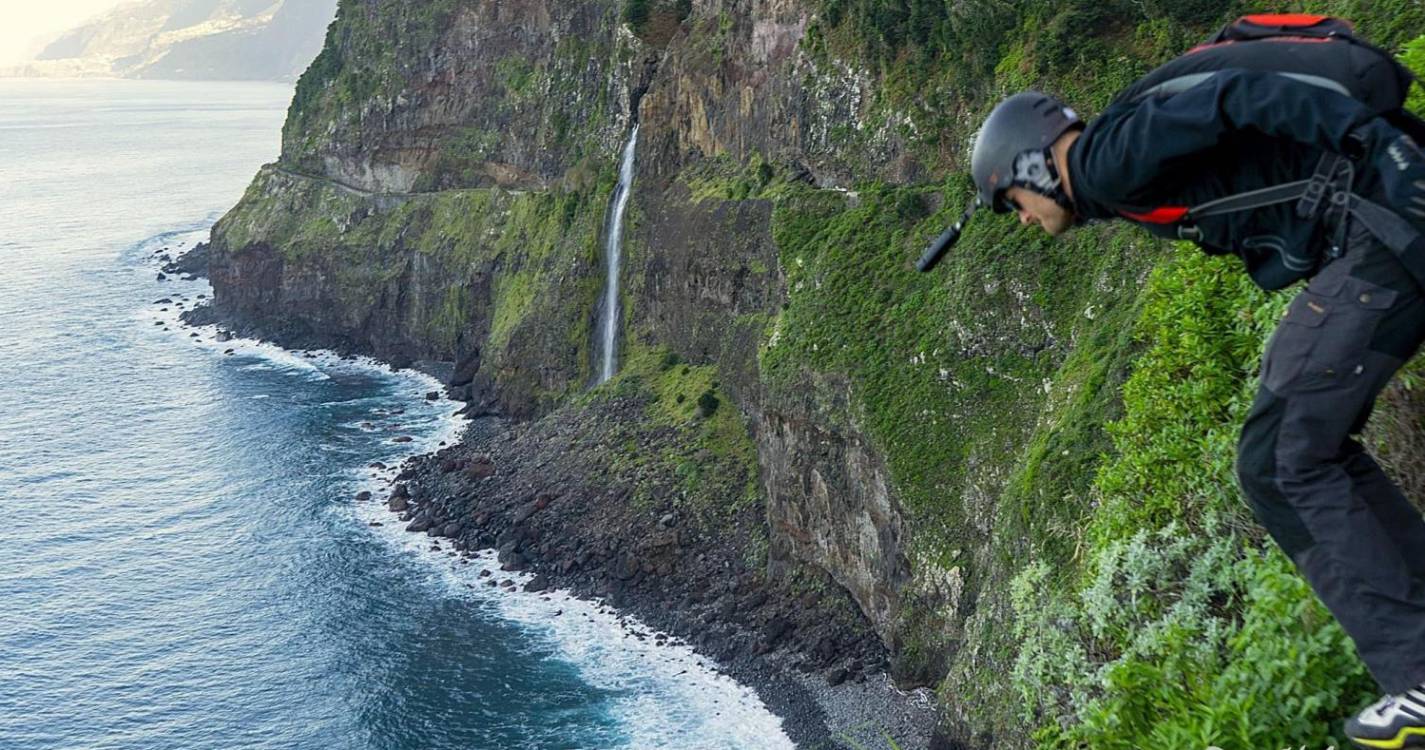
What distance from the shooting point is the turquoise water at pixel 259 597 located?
4691cm

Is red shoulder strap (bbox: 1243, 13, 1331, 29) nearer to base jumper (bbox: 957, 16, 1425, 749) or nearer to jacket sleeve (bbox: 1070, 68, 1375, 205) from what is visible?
base jumper (bbox: 957, 16, 1425, 749)

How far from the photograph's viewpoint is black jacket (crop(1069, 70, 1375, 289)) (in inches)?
223

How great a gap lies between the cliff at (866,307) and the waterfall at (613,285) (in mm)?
1083

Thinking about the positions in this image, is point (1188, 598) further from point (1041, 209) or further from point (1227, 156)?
point (1227, 156)

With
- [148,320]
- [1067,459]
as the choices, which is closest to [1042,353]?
[1067,459]

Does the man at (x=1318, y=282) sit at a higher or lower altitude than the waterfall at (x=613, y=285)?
higher

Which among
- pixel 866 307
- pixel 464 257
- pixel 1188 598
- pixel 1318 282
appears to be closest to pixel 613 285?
pixel 464 257

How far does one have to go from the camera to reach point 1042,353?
41.4 metres

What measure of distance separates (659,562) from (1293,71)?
167ft

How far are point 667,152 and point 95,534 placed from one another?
3595 centimetres

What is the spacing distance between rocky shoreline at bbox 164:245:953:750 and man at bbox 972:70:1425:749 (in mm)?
29949

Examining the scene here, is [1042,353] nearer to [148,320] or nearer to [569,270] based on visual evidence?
[569,270]

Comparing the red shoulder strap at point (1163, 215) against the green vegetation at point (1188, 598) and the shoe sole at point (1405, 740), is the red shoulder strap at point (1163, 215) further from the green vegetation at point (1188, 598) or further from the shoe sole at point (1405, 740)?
the shoe sole at point (1405, 740)

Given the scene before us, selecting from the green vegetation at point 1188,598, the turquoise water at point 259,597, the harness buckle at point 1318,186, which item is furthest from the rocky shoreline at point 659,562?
the harness buckle at point 1318,186
